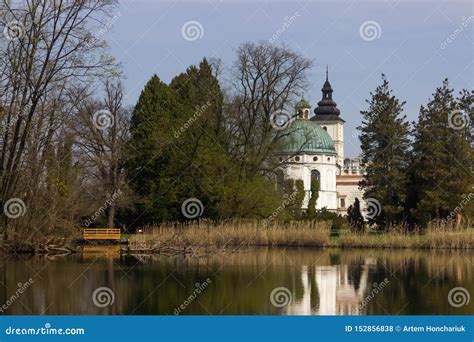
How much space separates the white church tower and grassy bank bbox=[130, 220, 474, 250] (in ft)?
278

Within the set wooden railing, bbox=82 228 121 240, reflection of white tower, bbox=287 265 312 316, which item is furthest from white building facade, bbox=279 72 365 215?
reflection of white tower, bbox=287 265 312 316

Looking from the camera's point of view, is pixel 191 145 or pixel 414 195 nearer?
pixel 191 145

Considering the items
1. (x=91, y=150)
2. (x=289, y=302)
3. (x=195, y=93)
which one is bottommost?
(x=289, y=302)

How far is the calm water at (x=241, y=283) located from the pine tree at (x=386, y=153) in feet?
56.0

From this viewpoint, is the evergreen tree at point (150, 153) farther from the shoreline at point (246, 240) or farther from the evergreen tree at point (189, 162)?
the shoreline at point (246, 240)

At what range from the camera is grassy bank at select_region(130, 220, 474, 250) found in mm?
33438

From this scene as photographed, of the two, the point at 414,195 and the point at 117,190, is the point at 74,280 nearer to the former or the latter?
the point at 117,190

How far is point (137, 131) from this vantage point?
4819cm

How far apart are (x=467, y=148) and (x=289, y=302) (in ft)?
102

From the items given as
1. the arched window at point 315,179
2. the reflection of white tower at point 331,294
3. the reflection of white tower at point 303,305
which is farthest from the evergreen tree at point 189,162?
the arched window at point 315,179

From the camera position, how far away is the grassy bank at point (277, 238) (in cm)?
3344

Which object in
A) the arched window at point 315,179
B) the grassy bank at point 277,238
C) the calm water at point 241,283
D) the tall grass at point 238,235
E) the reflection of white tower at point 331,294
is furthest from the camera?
the arched window at point 315,179

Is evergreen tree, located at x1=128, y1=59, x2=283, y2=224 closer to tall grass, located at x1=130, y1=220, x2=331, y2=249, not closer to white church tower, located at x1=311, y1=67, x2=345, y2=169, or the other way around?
tall grass, located at x1=130, y1=220, x2=331, y2=249

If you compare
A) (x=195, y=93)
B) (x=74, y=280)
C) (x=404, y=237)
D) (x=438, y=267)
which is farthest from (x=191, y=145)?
(x=74, y=280)
